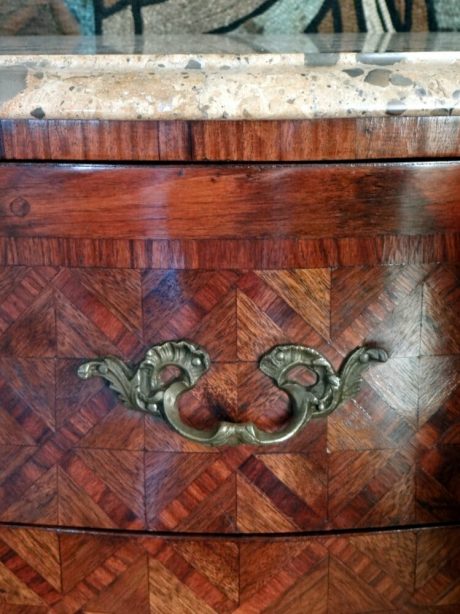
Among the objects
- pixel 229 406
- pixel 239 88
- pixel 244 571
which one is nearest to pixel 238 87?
pixel 239 88

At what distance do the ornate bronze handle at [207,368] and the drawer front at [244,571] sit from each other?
100 mm

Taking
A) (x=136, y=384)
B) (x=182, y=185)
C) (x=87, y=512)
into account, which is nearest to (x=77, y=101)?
(x=182, y=185)

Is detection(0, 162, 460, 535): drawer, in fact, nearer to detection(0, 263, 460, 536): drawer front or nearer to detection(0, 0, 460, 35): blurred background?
detection(0, 263, 460, 536): drawer front

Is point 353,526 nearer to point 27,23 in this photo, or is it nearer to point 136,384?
point 136,384

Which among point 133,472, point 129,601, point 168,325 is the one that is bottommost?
point 129,601

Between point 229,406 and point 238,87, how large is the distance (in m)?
0.22

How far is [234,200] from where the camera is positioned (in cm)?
48

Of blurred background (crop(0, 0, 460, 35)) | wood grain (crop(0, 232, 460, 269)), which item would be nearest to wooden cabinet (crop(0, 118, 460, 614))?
wood grain (crop(0, 232, 460, 269))

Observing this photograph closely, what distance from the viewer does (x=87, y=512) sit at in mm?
548

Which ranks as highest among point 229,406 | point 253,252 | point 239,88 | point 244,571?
point 239,88

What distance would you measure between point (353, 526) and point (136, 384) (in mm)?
192

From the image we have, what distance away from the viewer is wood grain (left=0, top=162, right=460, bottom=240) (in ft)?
1.56

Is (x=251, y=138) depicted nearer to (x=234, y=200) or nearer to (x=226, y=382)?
(x=234, y=200)

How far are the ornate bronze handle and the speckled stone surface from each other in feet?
0.52
